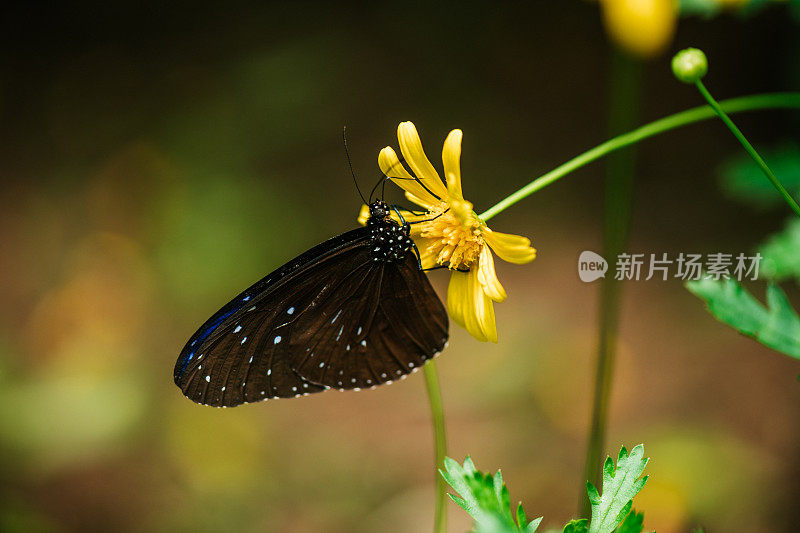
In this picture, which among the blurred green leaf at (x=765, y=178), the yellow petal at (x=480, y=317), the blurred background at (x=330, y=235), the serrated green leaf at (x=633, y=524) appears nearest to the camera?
the serrated green leaf at (x=633, y=524)

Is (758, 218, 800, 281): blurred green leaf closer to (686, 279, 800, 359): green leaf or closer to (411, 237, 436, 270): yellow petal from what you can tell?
(686, 279, 800, 359): green leaf

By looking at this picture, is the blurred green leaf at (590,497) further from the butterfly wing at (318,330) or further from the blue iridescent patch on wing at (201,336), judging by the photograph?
the blue iridescent patch on wing at (201,336)

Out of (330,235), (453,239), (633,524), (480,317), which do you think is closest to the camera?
(633,524)

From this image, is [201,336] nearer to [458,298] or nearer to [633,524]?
[458,298]

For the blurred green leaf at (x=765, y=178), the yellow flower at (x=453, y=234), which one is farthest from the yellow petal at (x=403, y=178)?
the blurred green leaf at (x=765, y=178)

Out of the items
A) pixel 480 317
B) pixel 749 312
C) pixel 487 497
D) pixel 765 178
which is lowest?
pixel 487 497

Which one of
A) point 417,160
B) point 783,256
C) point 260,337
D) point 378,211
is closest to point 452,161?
point 417,160

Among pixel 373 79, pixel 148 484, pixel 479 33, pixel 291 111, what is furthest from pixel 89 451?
pixel 479 33
